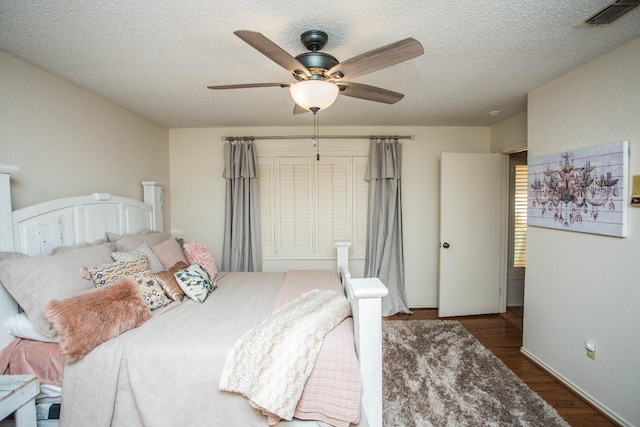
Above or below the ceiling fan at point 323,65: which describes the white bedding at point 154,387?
below

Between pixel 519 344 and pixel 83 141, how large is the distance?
4430 mm

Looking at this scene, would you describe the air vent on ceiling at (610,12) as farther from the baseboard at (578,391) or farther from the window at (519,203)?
the window at (519,203)

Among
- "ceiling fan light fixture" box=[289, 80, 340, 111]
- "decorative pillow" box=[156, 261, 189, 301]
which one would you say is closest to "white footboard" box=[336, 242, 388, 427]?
"ceiling fan light fixture" box=[289, 80, 340, 111]

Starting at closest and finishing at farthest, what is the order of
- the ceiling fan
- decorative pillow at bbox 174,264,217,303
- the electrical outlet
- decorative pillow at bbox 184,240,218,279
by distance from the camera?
1. the ceiling fan
2. the electrical outlet
3. decorative pillow at bbox 174,264,217,303
4. decorative pillow at bbox 184,240,218,279

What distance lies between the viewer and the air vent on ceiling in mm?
1376

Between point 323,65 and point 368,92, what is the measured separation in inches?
13.3

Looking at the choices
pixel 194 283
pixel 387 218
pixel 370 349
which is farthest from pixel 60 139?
pixel 387 218

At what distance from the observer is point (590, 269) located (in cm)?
202

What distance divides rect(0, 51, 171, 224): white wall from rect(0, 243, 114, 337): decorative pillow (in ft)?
1.90

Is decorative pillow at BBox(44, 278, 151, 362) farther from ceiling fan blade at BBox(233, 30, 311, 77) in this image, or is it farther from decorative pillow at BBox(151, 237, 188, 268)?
ceiling fan blade at BBox(233, 30, 311, 77)

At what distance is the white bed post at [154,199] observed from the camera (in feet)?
10.2

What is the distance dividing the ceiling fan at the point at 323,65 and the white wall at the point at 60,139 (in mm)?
1514

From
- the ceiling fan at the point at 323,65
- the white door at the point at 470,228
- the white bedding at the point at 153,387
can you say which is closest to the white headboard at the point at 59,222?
the white bedding at the point at 153,387

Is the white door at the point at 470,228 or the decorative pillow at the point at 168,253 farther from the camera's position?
the white door at the point at 470,228
